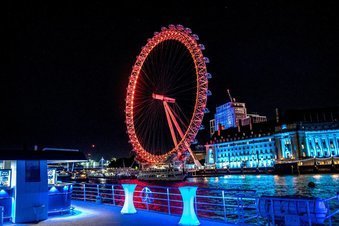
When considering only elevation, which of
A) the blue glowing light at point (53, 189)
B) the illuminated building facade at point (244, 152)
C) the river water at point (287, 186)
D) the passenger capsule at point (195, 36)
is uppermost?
the passenger capsule at point (195, 36)

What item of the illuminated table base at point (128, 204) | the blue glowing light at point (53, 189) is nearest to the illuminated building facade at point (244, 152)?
the illuminated table base at point (128, 204)

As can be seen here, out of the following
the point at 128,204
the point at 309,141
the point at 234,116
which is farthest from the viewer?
the point at 234,116

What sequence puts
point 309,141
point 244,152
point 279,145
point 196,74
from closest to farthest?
point 196,74 < point 309,141 < point 279,145 < point 244,152

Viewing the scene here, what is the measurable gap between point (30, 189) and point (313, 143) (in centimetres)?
11230

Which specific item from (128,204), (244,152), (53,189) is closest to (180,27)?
(53,189)

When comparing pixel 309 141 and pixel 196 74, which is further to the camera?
pixel 309 141

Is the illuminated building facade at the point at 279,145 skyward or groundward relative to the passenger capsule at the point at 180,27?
groundward

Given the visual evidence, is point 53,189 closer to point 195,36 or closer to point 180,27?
point 195,36

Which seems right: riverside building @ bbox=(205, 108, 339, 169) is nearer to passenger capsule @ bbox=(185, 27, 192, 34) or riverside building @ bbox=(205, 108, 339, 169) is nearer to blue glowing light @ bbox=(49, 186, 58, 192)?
passenger capsule @ bbox=(185, 27, 192, 34)

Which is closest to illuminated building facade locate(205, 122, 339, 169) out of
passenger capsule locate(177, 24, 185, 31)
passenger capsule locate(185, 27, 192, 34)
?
passenger capsule locate(185, 27, 192, 34)

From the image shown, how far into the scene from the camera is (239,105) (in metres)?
159

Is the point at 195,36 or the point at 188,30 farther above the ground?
the point at 188,30

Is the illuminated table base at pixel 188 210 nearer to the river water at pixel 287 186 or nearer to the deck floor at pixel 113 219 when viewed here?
the deck floor at pixel 113 219

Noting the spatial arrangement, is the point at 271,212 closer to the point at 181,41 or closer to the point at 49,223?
the point at 49,223
